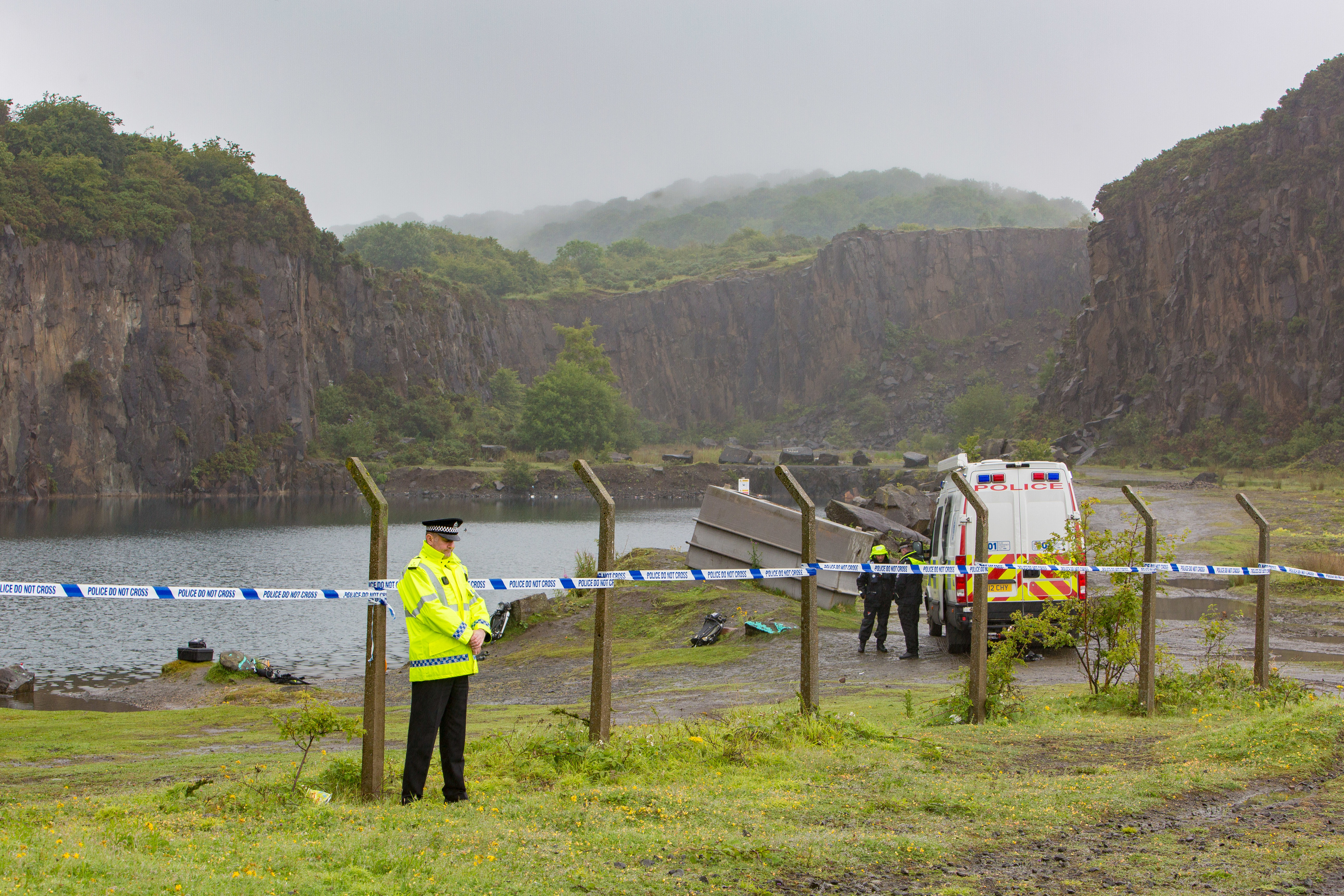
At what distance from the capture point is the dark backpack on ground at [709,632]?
18625mm

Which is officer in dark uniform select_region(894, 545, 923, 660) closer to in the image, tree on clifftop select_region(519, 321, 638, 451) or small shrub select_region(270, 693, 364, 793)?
small shrub select_region(270, 693, 364, 793)

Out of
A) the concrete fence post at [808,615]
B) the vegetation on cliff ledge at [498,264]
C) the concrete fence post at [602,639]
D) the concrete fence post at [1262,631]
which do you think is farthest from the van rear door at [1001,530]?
the vegetation on cliff ledge at [498,264]

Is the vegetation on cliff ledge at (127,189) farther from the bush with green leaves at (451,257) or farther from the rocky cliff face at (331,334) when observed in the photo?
the bush with green leaves at (451,257)

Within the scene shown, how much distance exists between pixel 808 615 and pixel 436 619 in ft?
11.0

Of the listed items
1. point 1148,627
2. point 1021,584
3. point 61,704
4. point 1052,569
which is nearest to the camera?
point 1148,627

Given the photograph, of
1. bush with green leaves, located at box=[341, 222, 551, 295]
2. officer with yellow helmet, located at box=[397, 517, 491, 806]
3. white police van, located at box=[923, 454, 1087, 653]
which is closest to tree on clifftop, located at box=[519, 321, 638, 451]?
bush with green leaves, located at box=[341, 222, 551, 295]

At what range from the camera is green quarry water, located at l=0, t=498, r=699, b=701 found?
22812 millimetres

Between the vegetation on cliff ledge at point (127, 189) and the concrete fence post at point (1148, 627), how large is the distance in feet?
278

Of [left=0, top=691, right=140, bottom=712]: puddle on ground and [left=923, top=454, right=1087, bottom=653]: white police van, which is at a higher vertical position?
[left=923, top=454, right=1087, bottom=653]: white police van

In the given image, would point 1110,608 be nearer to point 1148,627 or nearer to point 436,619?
point 1148,627

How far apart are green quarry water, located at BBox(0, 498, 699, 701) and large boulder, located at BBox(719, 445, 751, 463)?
27077mm

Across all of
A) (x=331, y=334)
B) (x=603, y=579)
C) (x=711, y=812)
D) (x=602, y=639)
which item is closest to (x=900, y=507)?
(x=602, y=639)

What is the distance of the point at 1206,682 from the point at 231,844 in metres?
9.71

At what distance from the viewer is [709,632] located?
18.8 m
